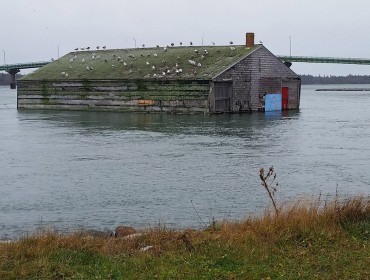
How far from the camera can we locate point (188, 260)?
285 inches

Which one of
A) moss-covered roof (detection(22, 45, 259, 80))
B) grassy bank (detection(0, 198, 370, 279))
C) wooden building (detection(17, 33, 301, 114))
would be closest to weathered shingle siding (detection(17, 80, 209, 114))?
wooden building (detection(17, 33, 301, 114))

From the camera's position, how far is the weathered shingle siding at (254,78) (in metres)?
40.9

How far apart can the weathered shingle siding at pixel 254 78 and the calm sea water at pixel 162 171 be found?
35.8ft

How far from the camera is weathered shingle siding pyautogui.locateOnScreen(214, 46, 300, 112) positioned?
40906 millimetres

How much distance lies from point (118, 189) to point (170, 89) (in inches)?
1088

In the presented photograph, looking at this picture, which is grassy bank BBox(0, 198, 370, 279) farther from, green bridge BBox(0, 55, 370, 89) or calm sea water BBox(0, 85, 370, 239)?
green bridge BBox(0, 55, 370, 89)

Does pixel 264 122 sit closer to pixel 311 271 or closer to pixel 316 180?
pixel 316 180

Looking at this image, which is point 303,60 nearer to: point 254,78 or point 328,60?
point 328,60

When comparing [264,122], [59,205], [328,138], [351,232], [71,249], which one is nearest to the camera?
[71,249]

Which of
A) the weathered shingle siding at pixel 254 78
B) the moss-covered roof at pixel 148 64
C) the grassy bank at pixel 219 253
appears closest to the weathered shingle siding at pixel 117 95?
the moss-covered roof at pixel 148 64

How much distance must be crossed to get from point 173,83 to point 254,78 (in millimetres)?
6451

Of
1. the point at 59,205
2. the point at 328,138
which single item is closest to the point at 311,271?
the point at 59,205

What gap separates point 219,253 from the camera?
24.5ft

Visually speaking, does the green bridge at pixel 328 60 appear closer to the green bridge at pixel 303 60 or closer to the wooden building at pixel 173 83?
the green bridge at pixel 303 60
